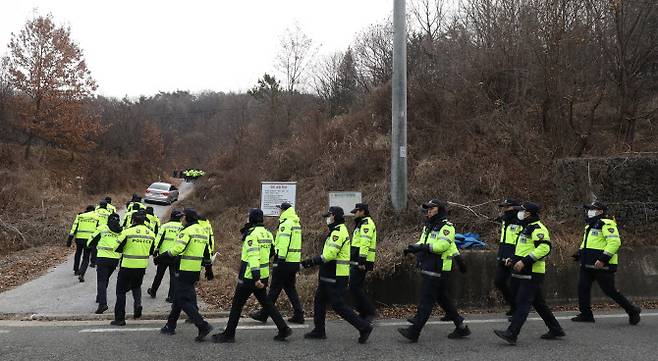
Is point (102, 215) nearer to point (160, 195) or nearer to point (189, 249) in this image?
point (189, 249)

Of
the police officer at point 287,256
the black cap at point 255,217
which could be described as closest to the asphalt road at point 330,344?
the police officer at point 287,256

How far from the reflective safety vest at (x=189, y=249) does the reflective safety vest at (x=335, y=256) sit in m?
1.81

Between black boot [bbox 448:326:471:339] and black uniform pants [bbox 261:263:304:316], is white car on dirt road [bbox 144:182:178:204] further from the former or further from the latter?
black boot [bbox 448:326:471:339]

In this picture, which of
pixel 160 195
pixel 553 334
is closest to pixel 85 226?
pixel 553 334

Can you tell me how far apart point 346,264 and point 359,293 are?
114 centimetres

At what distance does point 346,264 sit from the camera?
7059 millimetres

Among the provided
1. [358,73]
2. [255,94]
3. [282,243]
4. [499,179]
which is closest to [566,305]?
[499,179]

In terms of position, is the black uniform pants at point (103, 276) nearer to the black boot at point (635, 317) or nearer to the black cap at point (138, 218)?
the black cap at point (138, 218)

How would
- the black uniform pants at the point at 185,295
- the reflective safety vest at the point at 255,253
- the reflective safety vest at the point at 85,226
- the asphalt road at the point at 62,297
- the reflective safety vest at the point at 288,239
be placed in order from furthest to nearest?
the reflective safety vest at the point at 85,226 < the asphalt road at the point at 62,297 < the reflective safety vest at the point at 288,239 < the black uniform pants at the point at 185,295 < the reflective safety vest at the point at 255,253

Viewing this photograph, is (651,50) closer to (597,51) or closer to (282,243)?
(597,51)

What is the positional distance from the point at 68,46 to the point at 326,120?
62.3 ft

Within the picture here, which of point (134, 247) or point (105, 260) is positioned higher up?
point (134, 247)

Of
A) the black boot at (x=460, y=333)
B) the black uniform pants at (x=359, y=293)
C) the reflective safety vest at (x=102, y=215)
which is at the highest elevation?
the reflective safety vest at (x=102, y=215)

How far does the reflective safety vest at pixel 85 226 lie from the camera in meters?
12.1
